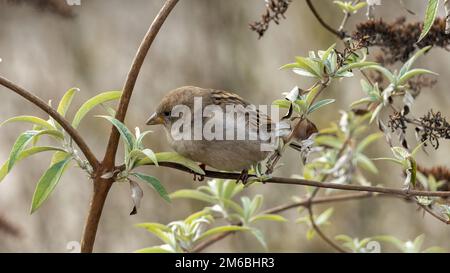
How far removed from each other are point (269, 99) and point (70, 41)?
1.39 m

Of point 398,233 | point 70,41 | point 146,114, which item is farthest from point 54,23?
point 398,233

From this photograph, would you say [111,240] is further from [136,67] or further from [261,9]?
[136,67]

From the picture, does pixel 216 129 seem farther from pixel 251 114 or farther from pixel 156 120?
pixel 156 120

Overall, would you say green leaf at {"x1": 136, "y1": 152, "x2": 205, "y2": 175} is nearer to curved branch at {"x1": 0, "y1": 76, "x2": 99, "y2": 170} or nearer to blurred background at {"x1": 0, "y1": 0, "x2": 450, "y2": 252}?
curved branch at {"x1": 0, "y1": 76, "x2": 99, "y2": 170}

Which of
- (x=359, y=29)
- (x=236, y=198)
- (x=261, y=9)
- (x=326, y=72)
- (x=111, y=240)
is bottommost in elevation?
(x=326, y=72)

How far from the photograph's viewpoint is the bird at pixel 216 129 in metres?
2.12

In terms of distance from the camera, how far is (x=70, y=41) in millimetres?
4523

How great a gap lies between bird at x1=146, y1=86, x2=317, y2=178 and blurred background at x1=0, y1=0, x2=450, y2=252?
77.5 inches

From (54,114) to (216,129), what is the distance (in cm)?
82

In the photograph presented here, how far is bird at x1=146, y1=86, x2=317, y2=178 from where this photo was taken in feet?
6.97

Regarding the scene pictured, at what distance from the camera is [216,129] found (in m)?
2.23

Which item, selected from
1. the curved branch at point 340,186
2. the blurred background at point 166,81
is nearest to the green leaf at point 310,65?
the curved branch at point 340,186

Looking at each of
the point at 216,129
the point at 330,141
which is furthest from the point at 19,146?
the point at 330,141

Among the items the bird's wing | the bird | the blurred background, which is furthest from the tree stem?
the blurred background
